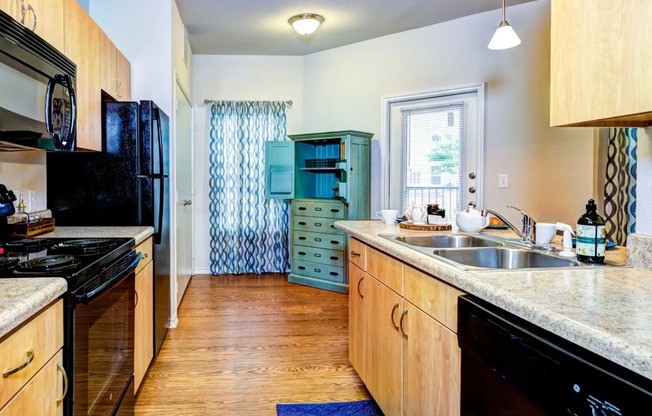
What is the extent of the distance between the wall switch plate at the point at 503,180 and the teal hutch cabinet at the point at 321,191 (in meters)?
1.32

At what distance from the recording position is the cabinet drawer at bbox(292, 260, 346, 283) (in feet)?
14.3

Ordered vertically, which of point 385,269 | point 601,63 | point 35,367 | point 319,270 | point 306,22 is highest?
point 306,22

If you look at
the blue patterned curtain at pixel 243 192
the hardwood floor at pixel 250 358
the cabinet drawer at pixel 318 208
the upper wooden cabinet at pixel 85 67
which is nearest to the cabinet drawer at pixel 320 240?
the cabinet drawer at pixel 318 208

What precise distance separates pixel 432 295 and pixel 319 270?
125 inches

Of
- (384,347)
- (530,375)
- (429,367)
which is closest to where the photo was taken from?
(530,375)

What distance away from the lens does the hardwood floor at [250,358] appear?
2182 millimetres

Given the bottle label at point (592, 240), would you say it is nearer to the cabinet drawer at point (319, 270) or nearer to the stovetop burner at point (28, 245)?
the stovetop burner at point (28, 245)

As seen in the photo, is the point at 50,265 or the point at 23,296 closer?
the point at 23,296

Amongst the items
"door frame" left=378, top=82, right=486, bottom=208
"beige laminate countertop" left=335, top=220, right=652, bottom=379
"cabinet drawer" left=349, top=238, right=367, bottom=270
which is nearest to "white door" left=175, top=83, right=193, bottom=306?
"cabinet drawer" left=349, top=238, right=367, bottom=270

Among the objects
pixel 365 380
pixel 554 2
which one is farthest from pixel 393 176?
pixel 554 2

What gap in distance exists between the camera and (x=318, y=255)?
4.51m

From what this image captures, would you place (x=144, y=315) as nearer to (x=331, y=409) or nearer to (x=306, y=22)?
(x=331, y=409)

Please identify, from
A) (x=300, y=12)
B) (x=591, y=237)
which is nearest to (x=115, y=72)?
(x=300, y=12)

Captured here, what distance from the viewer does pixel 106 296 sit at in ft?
4.91
